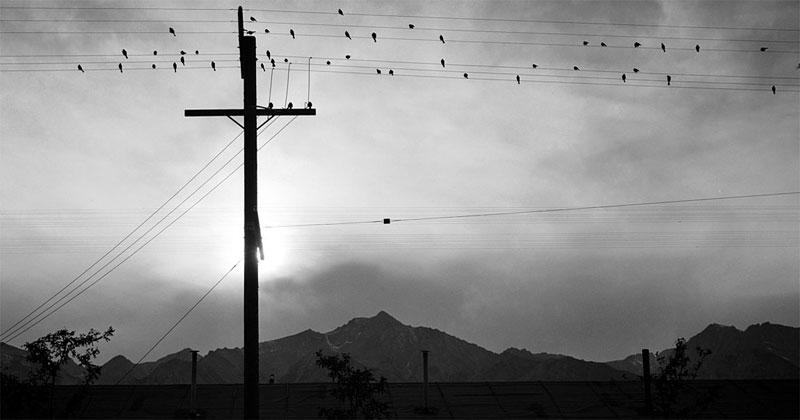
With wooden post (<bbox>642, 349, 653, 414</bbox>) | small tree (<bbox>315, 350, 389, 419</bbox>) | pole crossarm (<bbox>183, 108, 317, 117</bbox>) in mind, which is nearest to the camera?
pole crossarm (<bbox>183, 108, 317, 117</bbox>)

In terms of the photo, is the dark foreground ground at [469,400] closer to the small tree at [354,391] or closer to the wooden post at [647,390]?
the wooden post at [647,390]

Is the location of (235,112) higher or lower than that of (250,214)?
higher

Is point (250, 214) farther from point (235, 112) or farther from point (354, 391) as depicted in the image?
point (354, 391)

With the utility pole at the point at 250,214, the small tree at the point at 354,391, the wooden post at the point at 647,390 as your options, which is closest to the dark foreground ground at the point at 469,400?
the wooden post at the point at 647,390

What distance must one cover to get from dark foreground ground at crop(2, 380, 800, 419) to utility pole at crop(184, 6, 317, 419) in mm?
20922

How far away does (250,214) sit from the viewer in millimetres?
17047

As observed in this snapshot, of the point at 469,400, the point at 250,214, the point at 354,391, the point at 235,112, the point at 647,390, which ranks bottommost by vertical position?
the point at 469,400

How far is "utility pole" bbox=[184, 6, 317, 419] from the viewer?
16.6 meters

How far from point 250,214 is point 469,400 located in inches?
966

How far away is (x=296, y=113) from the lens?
18.9 meters

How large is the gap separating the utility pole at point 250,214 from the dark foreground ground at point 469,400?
20.9m

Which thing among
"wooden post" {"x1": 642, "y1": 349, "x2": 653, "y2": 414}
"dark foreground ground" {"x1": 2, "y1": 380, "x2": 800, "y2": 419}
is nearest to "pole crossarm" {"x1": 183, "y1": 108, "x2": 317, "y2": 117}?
"dark foreground ground" {"x1": 2, "y1": 380, "x2": 800, "y2": 419}

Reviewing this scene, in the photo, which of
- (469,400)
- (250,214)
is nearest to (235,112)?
(250,214)

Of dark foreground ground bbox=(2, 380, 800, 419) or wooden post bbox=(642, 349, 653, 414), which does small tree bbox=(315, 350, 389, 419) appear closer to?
dark foreground ground bbox=(2, 380, 800, 419)
